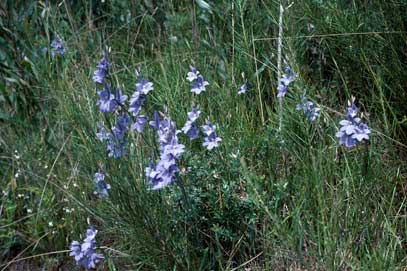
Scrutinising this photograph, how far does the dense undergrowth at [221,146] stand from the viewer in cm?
266

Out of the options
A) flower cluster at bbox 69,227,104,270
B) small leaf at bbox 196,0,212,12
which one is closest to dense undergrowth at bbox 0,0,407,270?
small leaf at bbox 196,0,212,12

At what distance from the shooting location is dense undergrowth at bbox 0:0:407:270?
266 centimetres

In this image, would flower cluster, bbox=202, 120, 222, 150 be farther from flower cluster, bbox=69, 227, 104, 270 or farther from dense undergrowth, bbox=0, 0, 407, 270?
flower cluster, bbox=69, 227, 104, 270

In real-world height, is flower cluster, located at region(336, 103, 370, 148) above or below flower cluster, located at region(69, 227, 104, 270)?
above

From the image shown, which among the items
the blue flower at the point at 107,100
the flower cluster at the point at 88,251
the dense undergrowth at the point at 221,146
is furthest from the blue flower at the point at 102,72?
the flower cluster at the point at 88,251

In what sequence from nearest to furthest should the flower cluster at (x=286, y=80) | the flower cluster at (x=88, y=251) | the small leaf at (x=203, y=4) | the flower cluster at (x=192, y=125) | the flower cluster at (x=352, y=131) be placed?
the flower cluster at (x=352, y=131) → the flower cluster at (x=192, y=125) → the flower cluster at (x=88, y=251) → the flower cluster at (x=286, y=80) → the small leaf at (x=203, y=4)

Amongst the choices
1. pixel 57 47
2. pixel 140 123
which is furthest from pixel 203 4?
pixel 140 123

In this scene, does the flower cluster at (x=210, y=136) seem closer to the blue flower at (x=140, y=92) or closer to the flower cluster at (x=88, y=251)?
the blue flower at (x=140, y=92)

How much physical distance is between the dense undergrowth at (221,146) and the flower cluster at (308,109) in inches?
1.9

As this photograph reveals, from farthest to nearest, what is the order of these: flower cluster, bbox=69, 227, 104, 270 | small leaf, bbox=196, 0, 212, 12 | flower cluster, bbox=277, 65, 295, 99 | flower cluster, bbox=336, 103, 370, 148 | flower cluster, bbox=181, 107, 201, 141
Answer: small leaf, bbox=196, 0, 212, 12, flower cluster, bbox=277, 65, 295, 99, flower cluster, bbox=69, 227, 104, 270, flower cluster, bbox=181, 107, 201, 141, flower cluster, bbox=336, 103, 370, 148

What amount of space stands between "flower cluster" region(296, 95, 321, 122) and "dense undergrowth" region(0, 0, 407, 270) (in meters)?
0.05

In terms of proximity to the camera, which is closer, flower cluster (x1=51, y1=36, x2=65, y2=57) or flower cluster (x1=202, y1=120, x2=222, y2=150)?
flower cluster (x1=202, y1=120, x2=222, y2=150)

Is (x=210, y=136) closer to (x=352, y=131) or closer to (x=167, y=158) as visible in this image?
(x=167, y=158)

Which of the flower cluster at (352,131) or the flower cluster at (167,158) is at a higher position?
the flower cluster at (352,131)
